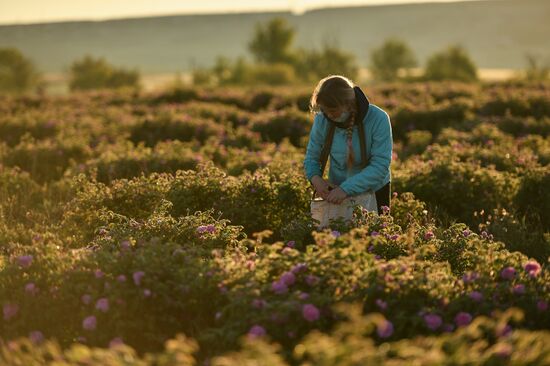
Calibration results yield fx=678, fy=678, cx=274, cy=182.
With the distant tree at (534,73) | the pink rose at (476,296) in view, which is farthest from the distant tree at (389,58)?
the pink rose at (476,296)

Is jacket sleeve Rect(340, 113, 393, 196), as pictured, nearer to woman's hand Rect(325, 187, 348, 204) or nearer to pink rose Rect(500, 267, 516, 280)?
woman's hand Rect(325, 187, 348, 204)

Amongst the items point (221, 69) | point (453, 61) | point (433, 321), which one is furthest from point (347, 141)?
point (221, 69)

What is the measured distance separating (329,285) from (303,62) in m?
75.8

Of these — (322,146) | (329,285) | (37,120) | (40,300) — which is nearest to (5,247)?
(40,300)

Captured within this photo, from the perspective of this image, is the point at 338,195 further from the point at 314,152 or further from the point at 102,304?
the point at 102,304

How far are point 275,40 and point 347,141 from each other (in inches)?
3097

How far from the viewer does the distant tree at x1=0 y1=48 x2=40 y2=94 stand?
296ft

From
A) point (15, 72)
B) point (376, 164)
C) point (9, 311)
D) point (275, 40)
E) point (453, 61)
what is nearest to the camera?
point (9, 311)

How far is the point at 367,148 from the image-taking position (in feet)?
20.1

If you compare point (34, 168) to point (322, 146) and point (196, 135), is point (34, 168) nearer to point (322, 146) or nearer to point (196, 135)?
point (196, 135)

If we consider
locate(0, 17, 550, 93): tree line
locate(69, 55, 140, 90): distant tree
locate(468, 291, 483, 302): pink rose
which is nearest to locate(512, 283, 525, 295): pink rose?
locate(468, 291, 483, 302): pink rose

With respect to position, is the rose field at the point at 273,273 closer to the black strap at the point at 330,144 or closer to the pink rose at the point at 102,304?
the pink rose at the point at 102,304

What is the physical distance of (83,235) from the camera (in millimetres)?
6918

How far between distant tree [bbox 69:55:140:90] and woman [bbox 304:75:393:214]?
252 ft
